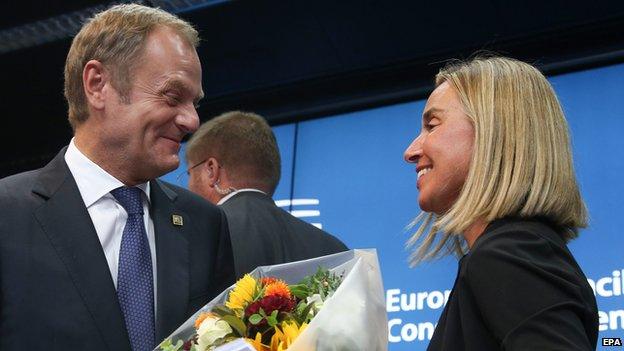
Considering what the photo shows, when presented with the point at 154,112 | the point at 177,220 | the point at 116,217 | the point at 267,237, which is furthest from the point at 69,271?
the point at 267,237

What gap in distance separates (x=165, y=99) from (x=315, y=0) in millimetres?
2172

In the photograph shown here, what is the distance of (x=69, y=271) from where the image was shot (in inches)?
89.3

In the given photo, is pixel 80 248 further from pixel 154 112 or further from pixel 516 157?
pixel 516 157

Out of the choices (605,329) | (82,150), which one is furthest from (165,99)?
(605,329)

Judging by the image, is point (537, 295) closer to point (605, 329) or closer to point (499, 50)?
point (605, 329)

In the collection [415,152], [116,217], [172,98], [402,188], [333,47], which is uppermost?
[333,47]

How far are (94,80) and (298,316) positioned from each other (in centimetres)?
92

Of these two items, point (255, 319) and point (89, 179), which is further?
point (89, 179)

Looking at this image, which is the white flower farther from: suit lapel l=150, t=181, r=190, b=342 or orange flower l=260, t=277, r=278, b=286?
suit lapel l=150, t=181, r=190, b=342

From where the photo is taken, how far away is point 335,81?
16.8 ft

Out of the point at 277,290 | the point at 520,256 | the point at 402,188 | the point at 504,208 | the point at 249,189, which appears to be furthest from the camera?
the point at 402,188

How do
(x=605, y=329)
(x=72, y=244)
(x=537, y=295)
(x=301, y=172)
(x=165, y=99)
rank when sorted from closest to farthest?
1. (x=537, y=295)
2. (x=72, y=244)
3. (x=165, y=99)
4. (x=605, y=329)
5. (x=301, y=172)

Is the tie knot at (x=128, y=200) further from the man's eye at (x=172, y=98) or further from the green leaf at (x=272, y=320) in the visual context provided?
the green leaf at (x=272, y=320)

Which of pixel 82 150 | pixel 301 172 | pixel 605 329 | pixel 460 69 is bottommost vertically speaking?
pixel 605 329
